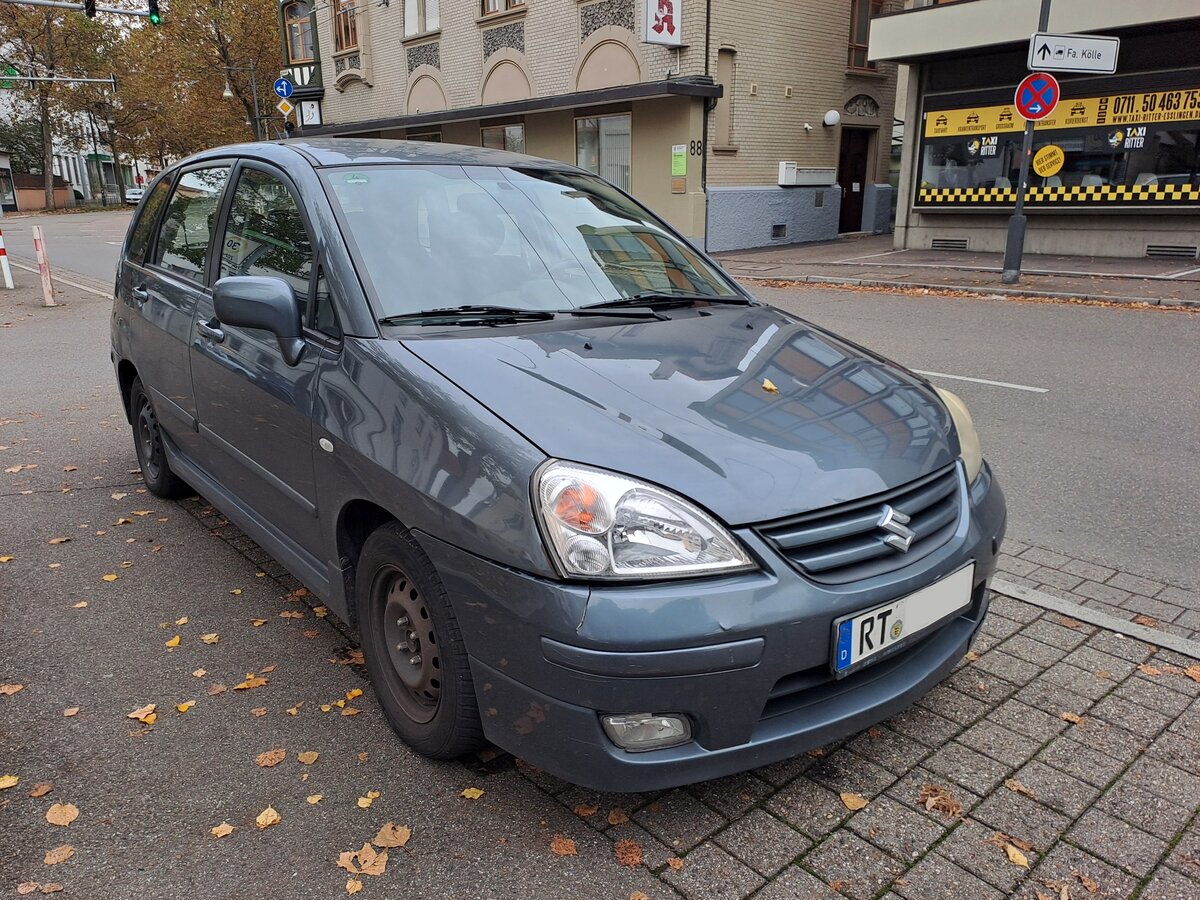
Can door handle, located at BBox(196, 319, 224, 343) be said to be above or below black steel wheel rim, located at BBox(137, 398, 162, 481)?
above

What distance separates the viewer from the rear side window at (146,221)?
477 centimetres

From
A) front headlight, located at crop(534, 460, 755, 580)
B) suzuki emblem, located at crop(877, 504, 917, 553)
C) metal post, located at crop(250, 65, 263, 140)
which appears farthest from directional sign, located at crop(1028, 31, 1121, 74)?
metal post, located at crop(250, 65, 263, 140)

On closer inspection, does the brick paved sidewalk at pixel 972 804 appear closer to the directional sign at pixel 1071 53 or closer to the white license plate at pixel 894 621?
the white license plate at pixel 894 621

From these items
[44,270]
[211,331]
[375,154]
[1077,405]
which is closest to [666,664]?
[375,154]

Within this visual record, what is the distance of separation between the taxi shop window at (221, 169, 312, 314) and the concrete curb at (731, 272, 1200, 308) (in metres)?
11.1

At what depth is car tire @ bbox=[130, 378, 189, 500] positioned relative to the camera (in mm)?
4879

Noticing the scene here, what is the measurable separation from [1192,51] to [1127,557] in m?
14.1

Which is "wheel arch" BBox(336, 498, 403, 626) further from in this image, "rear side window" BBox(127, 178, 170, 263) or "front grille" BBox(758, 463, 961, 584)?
"rear side window" BBox(127, 178, 170, 263)

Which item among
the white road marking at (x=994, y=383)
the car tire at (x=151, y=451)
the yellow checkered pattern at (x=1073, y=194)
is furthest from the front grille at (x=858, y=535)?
the yellow checkered pattern at (x=1073, y=194)

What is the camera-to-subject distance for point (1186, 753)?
2.72m

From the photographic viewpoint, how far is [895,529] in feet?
7.64

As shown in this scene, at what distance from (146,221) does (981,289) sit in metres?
11.1

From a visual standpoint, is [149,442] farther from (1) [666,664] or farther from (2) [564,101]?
(2) [564,101]

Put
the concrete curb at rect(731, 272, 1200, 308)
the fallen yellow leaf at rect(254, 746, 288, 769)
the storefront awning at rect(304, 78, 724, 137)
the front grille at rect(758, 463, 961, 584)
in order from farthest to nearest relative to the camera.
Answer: the storefront awning at rect(304, 78, 724, 137), the concrete curb at rect(731, 272, 1200, 308), the fallen yellow leaf at rect(254, 746, 288, 769), the front grille at rect(758, 463, 961, 584)
